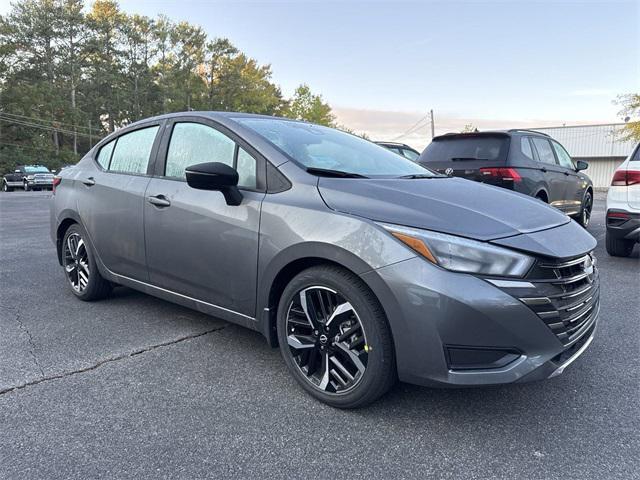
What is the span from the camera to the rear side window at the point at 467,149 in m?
6.69

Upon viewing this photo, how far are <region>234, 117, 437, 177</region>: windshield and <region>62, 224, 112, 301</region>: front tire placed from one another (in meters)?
1.96

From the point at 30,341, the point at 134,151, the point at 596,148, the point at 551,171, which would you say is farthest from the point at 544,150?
the point at 596,148

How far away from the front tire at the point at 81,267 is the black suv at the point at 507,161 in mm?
4645

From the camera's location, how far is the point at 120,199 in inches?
144

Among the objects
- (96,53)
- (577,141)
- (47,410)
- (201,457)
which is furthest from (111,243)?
(96,53)

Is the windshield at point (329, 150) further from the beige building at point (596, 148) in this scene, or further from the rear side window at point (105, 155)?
the beige building at point (596, 148)

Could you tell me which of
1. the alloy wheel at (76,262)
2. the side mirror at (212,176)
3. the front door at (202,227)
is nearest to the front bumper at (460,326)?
the front door at (202,227)

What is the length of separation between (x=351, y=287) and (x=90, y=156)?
10.6 ft

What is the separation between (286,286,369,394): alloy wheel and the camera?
2332mm

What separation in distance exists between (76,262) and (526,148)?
6.11 metres

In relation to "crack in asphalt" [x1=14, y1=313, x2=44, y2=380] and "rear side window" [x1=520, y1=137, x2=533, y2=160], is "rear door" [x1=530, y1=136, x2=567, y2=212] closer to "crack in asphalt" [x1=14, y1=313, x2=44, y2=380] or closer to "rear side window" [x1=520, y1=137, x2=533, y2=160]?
"rear side window" [x1=520, y1=137, x2=533, y2=160]

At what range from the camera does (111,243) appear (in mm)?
3764

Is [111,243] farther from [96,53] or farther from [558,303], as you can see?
[96,53]

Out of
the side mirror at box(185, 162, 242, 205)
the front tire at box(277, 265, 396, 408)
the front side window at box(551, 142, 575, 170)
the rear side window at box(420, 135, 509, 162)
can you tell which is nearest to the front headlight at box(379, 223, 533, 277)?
the front tire at box(277, 265, 396, 408)
